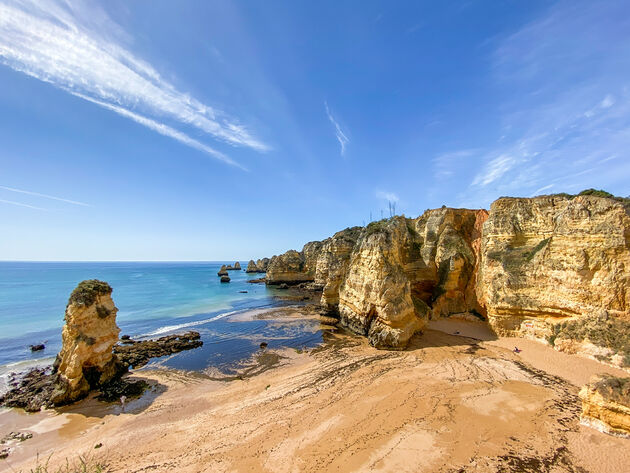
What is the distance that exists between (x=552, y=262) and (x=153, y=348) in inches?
1203

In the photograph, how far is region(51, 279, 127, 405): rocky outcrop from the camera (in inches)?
583

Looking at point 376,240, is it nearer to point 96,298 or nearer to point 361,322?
point 361,322

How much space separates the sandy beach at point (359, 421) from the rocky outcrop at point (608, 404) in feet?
1.20

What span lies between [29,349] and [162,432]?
2168 cm

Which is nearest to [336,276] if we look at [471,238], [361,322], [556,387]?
[361,322]

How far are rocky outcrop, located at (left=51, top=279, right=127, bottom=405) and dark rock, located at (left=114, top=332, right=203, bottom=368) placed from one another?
11.0 ft

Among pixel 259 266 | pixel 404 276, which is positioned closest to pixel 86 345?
pixel 404 276

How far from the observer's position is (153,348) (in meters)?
22.5

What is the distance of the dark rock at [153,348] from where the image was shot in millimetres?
20234

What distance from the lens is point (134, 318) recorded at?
34.7 m

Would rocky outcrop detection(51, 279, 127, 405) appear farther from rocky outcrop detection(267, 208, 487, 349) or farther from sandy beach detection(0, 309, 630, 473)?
rocky outcrop detection(267, 208, 487, 349)

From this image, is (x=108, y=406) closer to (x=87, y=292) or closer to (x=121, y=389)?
(x=121, y=389)

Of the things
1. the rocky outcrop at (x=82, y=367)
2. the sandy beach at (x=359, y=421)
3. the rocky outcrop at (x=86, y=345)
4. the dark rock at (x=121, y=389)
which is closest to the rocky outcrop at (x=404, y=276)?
the sandy beach at (x=359, y=421)

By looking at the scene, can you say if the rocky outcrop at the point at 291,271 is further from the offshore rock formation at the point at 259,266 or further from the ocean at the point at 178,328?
the offshore rock formation at the point at 259,266
